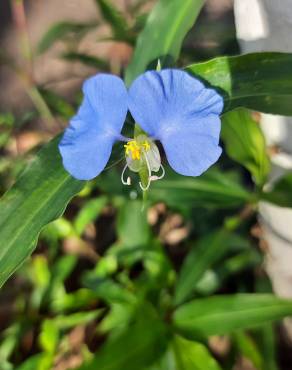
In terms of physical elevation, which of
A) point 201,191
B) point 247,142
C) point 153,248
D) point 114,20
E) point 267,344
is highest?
point 114,20

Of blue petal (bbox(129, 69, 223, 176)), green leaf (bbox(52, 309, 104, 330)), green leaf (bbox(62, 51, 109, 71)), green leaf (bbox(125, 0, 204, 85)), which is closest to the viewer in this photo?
blue petal (bbox(129, 69, 223, 176))

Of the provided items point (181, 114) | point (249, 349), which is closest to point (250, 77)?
point (181, 114)

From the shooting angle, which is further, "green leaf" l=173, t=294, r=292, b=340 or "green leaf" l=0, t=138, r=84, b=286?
"green leaf" l=173, t=294, r=292, b=340

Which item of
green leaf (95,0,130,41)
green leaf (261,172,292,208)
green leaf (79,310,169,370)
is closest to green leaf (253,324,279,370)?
green leaf (79,310,169,370)

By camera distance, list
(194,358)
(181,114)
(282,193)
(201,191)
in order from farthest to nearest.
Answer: (201,191) < (194,358) < (282,193) < (181,114)

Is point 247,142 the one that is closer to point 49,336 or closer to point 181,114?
point 181,114

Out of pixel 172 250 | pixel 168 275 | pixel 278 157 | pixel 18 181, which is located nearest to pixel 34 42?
pixel 172 250

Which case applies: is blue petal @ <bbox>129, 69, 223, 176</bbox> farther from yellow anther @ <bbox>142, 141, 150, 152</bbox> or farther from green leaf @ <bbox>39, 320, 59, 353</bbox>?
green leaf @ <bbox>39, 320, 59, 353</bbox>
